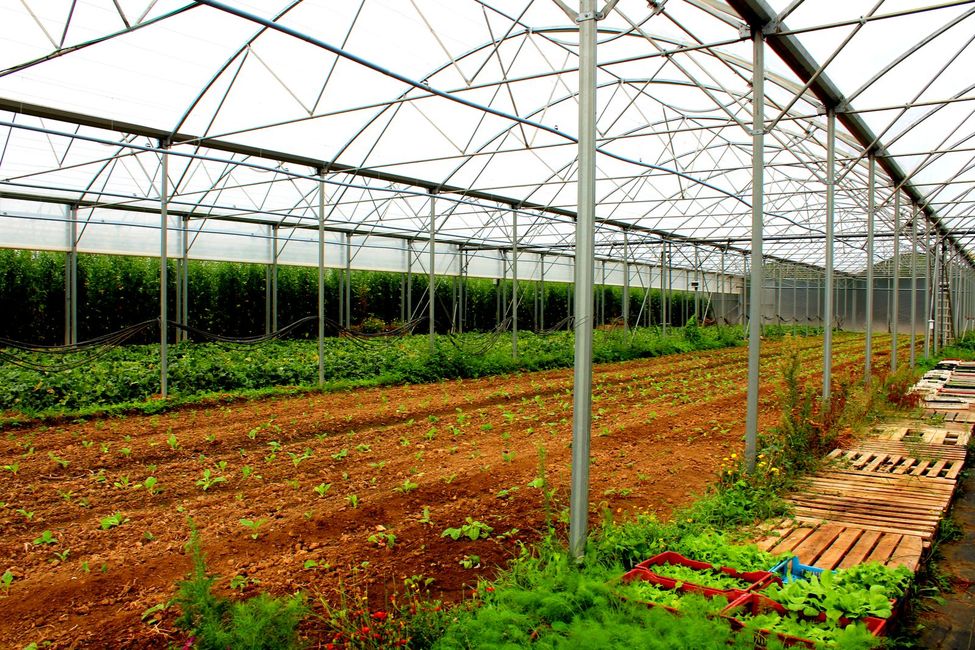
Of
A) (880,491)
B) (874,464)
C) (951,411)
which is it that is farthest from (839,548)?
(951,411)

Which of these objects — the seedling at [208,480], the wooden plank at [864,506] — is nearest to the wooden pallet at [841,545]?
the wooden plank at [864,506]

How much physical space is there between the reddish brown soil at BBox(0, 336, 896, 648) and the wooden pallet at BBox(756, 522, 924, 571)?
37.5 inches

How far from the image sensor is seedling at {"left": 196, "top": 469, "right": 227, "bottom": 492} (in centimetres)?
581

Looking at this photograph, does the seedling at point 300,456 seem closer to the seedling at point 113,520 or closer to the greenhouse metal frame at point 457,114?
the seedling at point 113,520

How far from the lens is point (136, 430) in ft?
26.0

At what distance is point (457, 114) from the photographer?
12602mm

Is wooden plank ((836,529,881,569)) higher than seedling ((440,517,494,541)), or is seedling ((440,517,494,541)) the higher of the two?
wooden plank ((836,529,881,569))

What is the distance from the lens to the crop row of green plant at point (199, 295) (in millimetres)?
15859

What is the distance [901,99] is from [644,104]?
4.23m

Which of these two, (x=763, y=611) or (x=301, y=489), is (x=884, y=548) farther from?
(x=301, y=489)

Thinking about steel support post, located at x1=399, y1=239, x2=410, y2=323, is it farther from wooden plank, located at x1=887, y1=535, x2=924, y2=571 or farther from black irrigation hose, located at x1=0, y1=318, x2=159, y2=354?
wooden plank, located at x1=887, y1=535, x2=924, y2=571

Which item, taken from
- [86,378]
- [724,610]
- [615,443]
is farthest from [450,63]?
[724,610]

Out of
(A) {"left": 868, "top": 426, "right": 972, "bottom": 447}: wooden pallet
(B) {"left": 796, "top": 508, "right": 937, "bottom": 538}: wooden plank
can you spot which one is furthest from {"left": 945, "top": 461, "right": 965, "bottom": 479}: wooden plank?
(B) {"left": 796, "top": 508, "right": 937, "bottom": 538}: wooden plank

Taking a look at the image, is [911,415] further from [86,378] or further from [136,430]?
[86,378]
